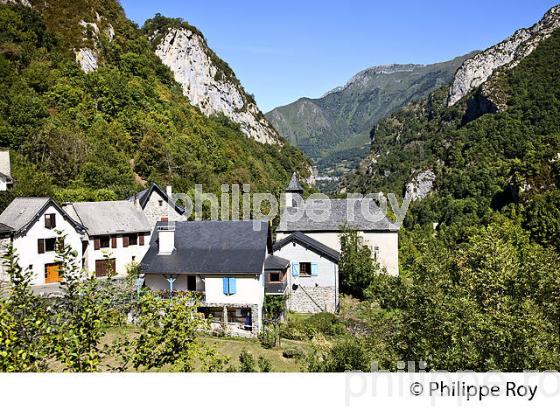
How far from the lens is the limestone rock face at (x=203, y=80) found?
10281cm

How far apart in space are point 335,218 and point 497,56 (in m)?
151

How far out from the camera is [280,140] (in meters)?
125

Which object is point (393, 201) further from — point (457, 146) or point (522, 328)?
point (522, 328)

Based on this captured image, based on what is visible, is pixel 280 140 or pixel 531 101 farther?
pixel 280 140

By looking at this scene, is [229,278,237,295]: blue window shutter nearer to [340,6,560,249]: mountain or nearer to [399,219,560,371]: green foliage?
[399,219,560,371]: green foliage

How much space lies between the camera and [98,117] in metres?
58.5

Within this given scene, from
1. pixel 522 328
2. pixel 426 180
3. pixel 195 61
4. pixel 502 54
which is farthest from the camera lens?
pixel 502 54

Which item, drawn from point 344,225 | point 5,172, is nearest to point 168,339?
point 344,225

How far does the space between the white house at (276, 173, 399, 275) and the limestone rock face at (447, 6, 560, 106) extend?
116 m

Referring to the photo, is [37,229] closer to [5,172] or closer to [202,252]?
[202,252]

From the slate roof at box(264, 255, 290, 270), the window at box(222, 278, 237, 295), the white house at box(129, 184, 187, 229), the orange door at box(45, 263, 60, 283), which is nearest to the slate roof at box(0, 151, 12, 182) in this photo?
the white house at box(129, 184, 187, 229)

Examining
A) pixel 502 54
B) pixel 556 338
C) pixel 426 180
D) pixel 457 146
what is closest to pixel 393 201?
pixel 426 180

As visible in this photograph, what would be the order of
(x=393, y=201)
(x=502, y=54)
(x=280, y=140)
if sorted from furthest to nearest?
1. (x=502, y=54)
2. (x=280, y=140)
3. (x=393, y=201)
